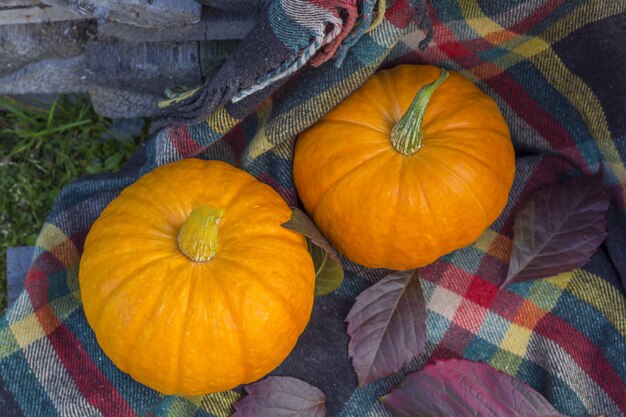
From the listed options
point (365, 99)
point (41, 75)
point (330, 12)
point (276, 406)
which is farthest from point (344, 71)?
point (41, 75)

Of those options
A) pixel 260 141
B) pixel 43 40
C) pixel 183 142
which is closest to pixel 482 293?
pixel 260 141

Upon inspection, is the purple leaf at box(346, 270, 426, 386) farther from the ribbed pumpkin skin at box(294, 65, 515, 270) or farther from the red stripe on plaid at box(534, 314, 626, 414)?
the red stripe on plaid at box(534, 314, 626, 414)

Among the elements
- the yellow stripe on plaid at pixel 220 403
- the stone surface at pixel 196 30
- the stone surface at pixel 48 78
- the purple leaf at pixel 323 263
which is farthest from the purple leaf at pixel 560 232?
the stone surface at pixel 48 78

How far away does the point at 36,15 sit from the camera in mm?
1537

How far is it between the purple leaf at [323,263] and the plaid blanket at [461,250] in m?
0.05

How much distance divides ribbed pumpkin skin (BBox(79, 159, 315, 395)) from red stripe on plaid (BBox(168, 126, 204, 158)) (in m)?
0.12

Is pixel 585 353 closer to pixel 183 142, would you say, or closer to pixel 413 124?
pixel 413 124

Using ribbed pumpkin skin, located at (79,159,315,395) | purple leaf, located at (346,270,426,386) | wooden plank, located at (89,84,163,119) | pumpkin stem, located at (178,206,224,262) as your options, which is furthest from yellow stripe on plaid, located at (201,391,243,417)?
wooden plank, located at (89,84,163,119)

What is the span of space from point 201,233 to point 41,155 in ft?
2.97

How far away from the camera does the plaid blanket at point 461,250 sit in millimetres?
1435

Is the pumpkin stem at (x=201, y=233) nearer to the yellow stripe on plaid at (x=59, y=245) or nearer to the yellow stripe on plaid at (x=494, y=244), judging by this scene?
the yellow stripe on plaid at (x=59, y=245)

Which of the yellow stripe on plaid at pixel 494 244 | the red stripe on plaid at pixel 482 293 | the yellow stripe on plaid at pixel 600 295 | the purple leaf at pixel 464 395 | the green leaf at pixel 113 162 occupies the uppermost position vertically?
the yellow stripe on plaid at pixel 494 244

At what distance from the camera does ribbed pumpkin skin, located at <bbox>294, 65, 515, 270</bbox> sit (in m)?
1.36

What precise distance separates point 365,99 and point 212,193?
0.36m
